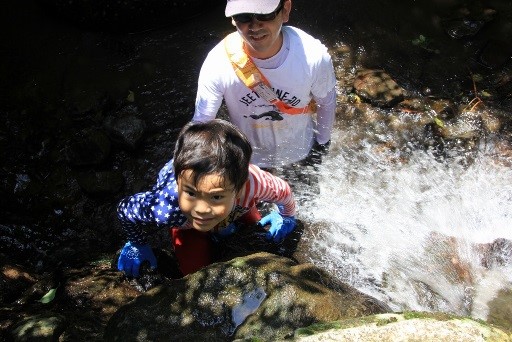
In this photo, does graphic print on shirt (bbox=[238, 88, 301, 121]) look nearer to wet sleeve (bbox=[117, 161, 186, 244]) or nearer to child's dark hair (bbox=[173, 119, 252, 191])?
child's dark hair (bbox=[173, 119, 252, 191])

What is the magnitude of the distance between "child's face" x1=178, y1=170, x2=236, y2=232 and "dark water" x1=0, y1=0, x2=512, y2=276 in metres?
1.64

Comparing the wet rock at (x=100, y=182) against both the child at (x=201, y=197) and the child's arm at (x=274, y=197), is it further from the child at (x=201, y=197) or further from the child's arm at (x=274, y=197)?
the child's arm at (x=274, y=197)

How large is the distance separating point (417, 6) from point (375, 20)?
0.55 meters

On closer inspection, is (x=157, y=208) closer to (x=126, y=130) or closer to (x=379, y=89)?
(x=126, y=130)

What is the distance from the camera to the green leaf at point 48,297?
10.5 feet

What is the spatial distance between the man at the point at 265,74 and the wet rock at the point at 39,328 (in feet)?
4.60

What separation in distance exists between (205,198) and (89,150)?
6.95 ft

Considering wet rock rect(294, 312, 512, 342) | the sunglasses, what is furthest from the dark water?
wet rock rect(294, 312, 512, 342)

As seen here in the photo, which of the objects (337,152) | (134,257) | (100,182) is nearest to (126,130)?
(100,182)

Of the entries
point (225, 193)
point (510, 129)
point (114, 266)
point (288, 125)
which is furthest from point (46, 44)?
point (510, 129)

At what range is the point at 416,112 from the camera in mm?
4824

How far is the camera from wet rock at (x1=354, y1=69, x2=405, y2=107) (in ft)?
15.9

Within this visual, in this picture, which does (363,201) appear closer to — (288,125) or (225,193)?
(288,125)

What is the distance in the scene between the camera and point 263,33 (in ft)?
8.85
